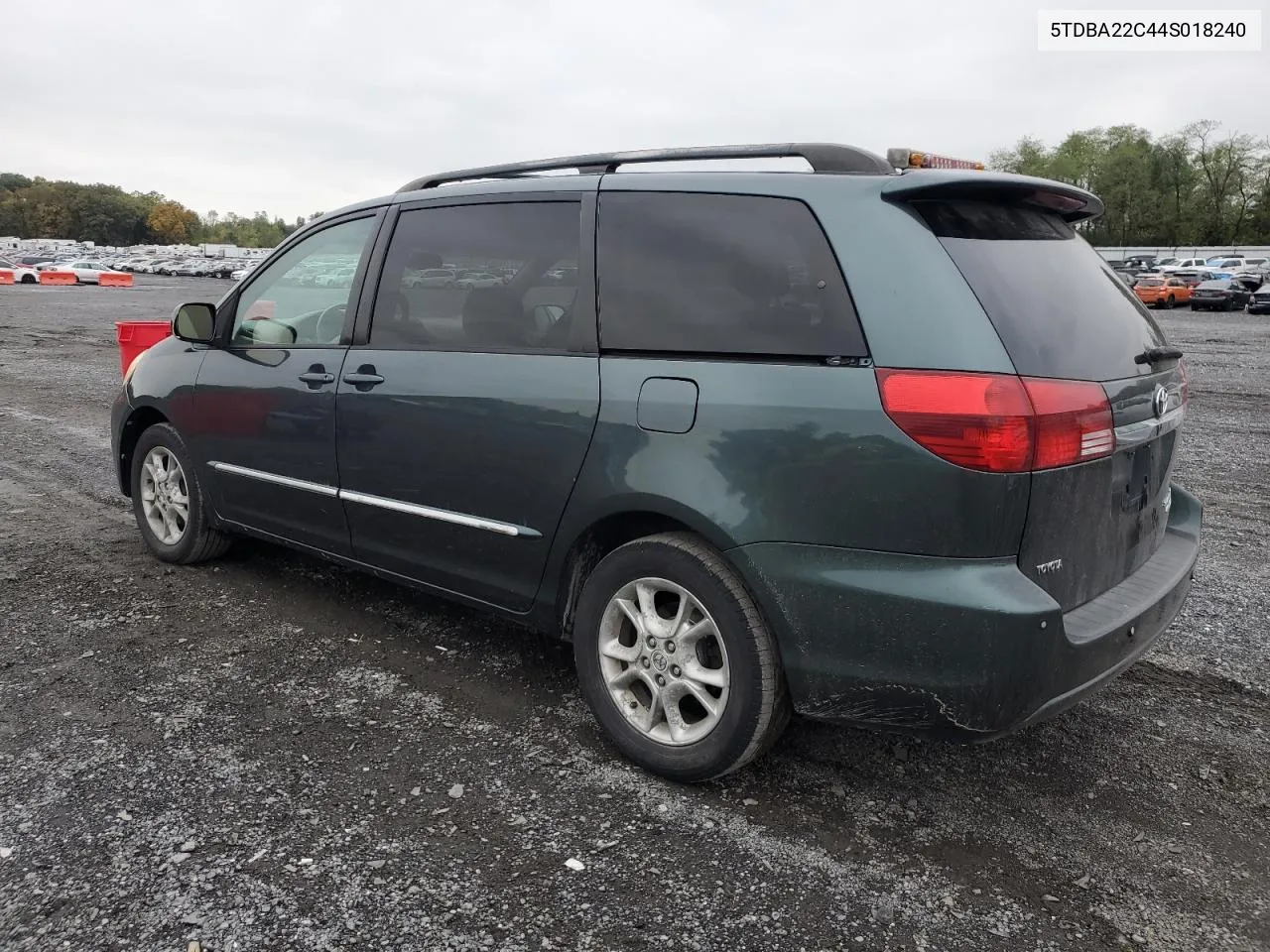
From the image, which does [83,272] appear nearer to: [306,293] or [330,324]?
[306,293]

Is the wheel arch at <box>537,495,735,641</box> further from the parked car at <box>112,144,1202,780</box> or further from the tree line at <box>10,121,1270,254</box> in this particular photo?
the tree line at <box>10,121,1270,254</box>

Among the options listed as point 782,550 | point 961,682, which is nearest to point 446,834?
point 782,550

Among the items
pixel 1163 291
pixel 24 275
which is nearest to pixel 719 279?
pixel 1163 291

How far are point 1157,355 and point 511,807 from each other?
2.40 m

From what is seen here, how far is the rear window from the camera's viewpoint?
2.67m

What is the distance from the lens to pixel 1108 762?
10.8ft

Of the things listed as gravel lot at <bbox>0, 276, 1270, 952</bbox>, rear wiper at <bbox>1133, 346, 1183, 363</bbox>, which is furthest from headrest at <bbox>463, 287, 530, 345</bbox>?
rear wiper at <bbox>1133, 346, 1183, 363</bbox>

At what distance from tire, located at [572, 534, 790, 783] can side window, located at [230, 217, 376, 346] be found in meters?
1.77

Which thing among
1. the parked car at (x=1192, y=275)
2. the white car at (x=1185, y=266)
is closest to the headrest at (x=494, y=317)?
the parked car at (x=1192, y=275)

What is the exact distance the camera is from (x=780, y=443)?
9.02ft

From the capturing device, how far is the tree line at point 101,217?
150 metres

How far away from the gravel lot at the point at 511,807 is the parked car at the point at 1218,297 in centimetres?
3614

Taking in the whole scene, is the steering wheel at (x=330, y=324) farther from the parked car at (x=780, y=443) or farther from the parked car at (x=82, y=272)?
the parked car at (x=82, y=272)

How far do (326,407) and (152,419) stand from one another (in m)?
1.66
